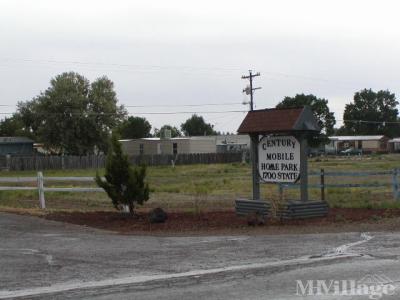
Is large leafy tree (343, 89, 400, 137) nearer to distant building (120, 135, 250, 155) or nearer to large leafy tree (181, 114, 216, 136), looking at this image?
large leafy tree (181, 114, 216, 136)

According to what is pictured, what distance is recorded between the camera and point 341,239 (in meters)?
10.9

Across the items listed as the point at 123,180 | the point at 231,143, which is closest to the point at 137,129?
the point at 231,143

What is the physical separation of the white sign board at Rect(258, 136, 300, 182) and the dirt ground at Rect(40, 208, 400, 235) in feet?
4.32

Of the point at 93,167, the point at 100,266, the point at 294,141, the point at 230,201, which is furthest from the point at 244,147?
the point at 100,266

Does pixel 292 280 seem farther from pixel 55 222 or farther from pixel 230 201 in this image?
pixel 230 201

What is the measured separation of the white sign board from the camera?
1466 cm

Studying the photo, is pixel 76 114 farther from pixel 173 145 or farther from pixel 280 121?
pixel 280 121

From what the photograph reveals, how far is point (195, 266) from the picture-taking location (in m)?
8.61

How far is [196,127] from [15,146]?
236 ft

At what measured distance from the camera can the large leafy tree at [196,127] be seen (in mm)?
152125

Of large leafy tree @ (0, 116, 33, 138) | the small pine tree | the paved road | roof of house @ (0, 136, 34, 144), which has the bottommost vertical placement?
the paved road

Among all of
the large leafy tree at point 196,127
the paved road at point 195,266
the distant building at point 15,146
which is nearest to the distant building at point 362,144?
the large leafy tree at point 196,127

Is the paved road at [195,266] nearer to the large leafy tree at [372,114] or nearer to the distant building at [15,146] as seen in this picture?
the distant building at [15,146]

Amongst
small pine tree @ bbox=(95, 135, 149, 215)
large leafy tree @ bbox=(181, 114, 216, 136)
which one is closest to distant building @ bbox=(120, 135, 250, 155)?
large leafy tree @ bbox=(181, 114, 216, 136)
